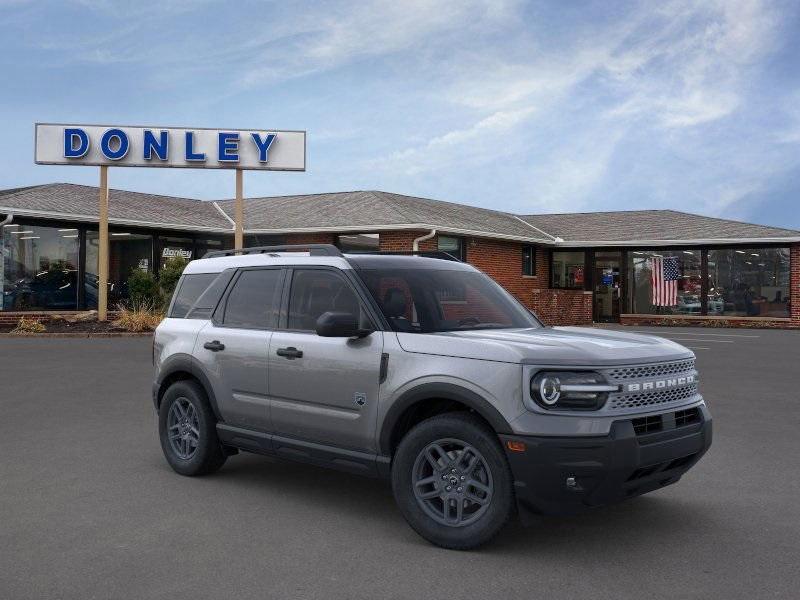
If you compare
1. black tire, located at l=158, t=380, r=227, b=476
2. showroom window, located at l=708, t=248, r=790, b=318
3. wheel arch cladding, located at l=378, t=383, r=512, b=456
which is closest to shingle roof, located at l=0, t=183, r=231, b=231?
showroom window, located at l=708, t=248, r=790, b=318

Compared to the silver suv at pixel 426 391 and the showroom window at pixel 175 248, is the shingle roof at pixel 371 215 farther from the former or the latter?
the silver suv at pixel 426 391

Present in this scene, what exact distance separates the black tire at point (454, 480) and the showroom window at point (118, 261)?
23.7 m

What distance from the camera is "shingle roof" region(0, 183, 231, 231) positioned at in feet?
84.2

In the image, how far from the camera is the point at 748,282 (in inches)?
1219

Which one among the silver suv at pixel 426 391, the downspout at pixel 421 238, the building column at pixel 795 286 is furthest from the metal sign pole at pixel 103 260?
the building column at pixel 795 286

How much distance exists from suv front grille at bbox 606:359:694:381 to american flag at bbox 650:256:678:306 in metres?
28.1

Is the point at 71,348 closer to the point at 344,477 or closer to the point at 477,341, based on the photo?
the point at 344,477

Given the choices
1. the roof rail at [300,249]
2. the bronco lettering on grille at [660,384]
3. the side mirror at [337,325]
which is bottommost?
the bronco lettering on grille at [660,384]

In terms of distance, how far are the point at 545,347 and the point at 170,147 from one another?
74.4 feet

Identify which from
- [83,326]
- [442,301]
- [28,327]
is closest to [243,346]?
[442,301]

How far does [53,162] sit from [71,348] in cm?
904

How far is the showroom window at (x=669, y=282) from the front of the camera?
3198 cm

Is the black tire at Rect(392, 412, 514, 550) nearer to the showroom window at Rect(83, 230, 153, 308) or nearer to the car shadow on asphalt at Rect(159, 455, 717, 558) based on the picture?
the car shadow on asphalt at Rect(159, 455, 717, 558)

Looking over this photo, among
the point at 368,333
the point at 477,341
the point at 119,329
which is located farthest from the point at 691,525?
the point at 119,329
